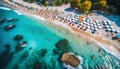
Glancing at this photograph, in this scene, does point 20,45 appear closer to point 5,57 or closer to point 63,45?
point 5,57

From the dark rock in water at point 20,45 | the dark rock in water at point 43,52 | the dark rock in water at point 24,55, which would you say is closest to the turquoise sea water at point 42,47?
the dark rock in water at point 24,55

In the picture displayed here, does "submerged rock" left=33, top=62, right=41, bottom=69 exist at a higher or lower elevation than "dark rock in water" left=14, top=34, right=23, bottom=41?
lower

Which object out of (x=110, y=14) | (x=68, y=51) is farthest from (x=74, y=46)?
(x=110, y=14)

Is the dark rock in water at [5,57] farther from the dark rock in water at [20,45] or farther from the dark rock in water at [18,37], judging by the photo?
the dark rock in water at [18,37]

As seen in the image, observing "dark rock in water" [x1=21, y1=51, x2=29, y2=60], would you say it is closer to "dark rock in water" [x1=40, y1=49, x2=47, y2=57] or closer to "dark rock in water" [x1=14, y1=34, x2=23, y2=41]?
"dark rock in water" [x1=40, y1=49, x2=47, y2=57]

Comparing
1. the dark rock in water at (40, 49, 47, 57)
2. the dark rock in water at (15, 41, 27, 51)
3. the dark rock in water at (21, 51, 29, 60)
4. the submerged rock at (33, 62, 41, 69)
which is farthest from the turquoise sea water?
the dark rock in water at (15, 41, 27, 51)

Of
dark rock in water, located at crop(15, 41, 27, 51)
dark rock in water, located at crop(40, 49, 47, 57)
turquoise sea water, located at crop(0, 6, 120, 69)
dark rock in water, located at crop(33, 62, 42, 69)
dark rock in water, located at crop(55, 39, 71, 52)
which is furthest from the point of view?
dark rock in water, located at crop(55, 39, 71, 52)
